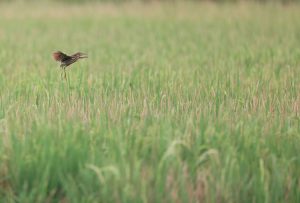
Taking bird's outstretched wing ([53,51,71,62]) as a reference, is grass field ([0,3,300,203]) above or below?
below

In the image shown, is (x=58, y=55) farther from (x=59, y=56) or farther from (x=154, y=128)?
(x=154, y=128)

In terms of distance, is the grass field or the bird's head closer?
the grass field

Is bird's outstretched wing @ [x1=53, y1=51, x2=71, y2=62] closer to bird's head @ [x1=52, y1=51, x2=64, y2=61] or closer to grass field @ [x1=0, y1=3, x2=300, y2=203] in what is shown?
bird's head @ [x1=52, y1=51, x2=64, y2=61]

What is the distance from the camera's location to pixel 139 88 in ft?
19.9

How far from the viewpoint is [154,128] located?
396 cm

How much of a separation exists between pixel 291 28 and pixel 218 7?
5.19 meters

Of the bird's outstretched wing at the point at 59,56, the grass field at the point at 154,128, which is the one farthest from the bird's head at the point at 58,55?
the grass field at the point at 154,128

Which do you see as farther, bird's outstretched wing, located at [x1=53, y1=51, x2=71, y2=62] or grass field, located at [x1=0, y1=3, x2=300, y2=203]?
bird's outstretched wing, located at [x1=53, y1=51, x2=71, y2=62]

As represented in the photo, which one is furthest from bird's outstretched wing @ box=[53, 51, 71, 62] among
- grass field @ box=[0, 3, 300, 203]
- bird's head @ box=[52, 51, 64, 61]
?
grass field @ box=[0, 3, 300, 203]

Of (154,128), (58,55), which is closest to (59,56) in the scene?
(58,55)

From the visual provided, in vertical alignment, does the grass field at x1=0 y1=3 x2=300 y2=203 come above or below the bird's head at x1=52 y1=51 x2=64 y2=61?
below

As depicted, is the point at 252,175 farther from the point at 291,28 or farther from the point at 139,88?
the point at 291,28

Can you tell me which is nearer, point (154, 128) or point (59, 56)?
point (154, 128)

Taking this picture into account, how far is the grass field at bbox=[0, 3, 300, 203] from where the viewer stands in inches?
137
